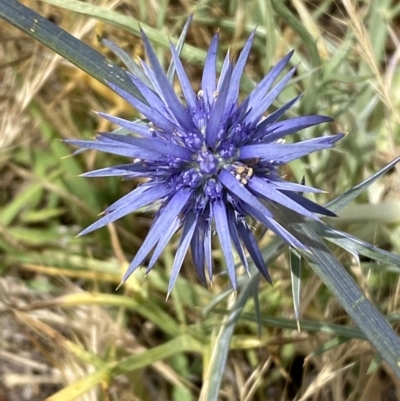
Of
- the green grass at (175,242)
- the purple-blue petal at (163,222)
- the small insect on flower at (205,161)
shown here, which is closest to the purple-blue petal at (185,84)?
the small insect on flower at (205,161)

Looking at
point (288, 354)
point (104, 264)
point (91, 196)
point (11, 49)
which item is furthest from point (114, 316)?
point (11, 49)

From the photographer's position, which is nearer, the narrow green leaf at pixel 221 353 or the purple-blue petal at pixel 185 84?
the purple-blue petal at pixel 185 84

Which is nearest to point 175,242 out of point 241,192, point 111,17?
point 111,17

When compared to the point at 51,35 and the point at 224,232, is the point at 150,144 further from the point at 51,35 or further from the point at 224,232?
the point at 51,35

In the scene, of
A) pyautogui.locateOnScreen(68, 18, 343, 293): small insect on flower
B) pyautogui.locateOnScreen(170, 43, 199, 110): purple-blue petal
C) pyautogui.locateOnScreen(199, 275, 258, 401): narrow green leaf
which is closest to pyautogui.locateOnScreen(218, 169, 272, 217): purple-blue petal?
pyautogui.locateOnScreen(68, 18, 343, 293): small insect on flower

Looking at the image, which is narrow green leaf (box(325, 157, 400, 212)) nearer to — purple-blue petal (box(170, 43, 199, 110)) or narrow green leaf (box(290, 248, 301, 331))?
narrow green leaf (box(290, 248, 301, 331))

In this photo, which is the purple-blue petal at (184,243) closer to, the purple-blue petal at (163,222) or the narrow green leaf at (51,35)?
the purple-blue petal at (163,222)
